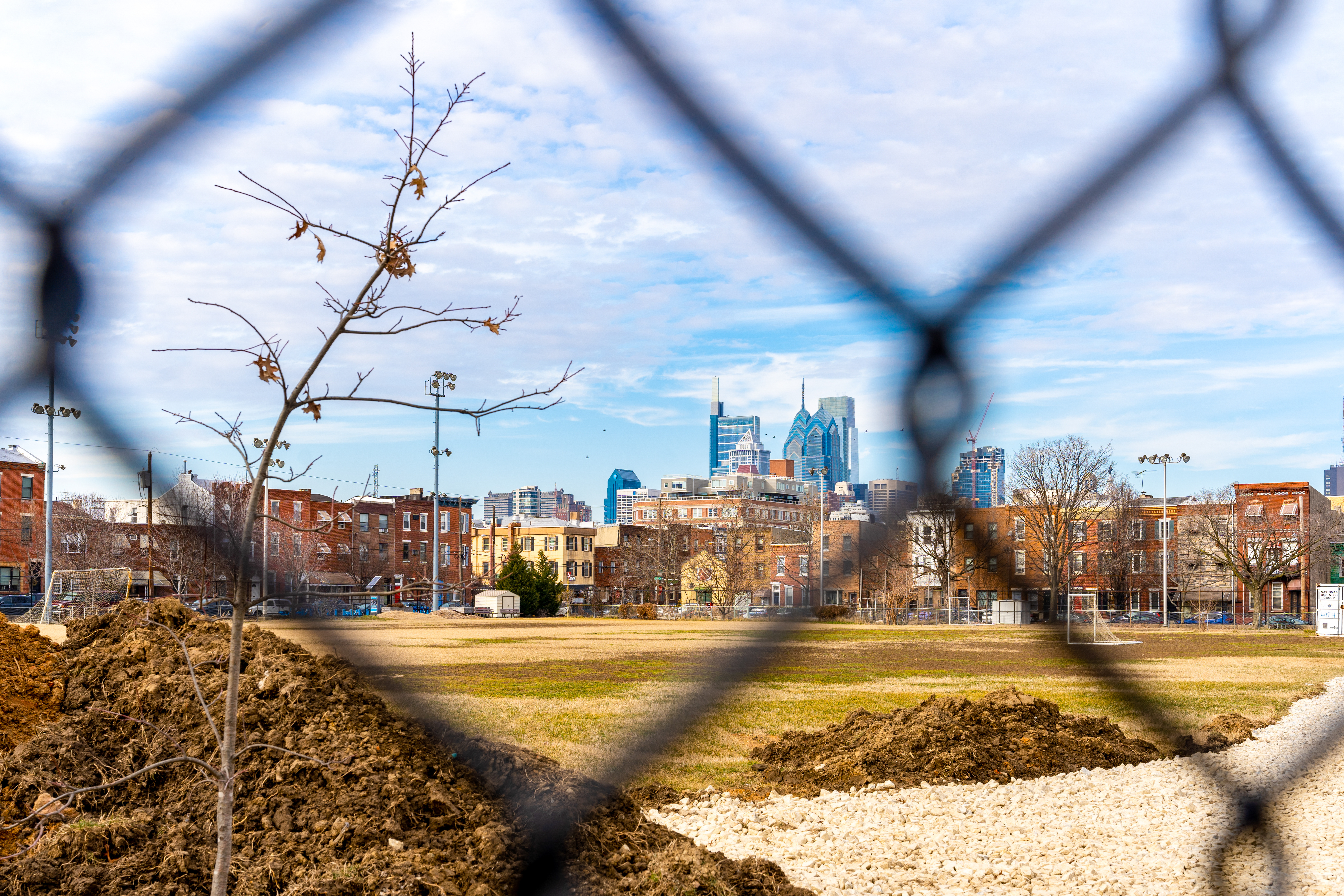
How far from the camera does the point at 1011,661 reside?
47.8 ft

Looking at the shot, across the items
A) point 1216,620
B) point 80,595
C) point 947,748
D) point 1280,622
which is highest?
point 80,595

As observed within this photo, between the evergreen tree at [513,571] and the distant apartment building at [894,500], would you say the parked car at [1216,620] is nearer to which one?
the evergreen tree at [513,571]

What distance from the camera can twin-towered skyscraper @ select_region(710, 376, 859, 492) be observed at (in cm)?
72

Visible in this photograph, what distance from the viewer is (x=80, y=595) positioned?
264 cm

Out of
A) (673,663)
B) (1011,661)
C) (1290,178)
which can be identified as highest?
(1290,178)

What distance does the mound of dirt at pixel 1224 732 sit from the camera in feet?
14.4

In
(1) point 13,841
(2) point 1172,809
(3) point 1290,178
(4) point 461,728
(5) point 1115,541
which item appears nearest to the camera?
(3) point 1290,178

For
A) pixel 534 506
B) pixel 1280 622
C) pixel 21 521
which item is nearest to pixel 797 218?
pixel 534 506

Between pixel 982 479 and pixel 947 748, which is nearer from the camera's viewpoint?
pixel 982 479

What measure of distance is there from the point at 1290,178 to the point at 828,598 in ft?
1.79

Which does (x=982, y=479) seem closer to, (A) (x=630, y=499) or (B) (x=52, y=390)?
(A) (x=630, y=499)

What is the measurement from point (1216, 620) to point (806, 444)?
21439 millimetres

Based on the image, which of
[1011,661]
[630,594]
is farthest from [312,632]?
[1011,661]

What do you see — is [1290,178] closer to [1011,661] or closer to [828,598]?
[828,598]
